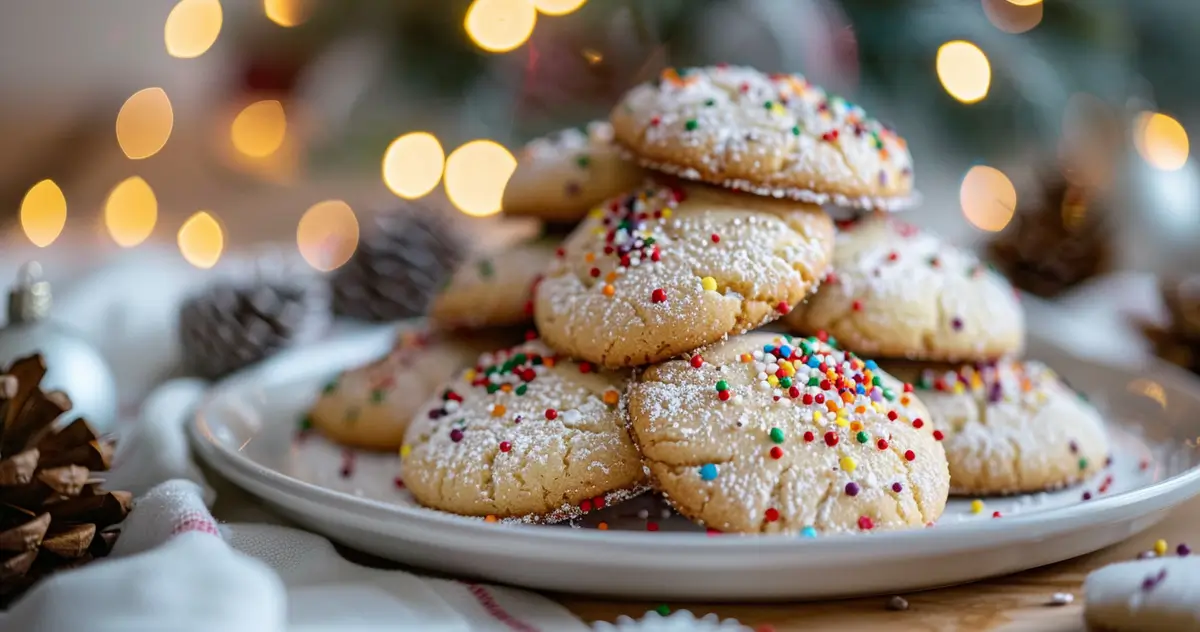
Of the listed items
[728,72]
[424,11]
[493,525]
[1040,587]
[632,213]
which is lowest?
[1040,587]

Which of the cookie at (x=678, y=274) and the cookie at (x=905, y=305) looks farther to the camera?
the cookie at (x=905, y=305)

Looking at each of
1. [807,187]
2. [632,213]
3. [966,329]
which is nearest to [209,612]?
[632,213]

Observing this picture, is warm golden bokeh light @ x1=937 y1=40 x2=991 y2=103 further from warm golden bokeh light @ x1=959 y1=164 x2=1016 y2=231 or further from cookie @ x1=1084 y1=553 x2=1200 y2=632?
cookie @ x1=1084 y1=553 x2=1200 y2=632

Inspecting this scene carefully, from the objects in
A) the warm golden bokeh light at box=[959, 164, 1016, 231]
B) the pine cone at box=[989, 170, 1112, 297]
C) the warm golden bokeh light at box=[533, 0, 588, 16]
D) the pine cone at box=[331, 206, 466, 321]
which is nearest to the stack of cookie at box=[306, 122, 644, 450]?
the pine cone at box=[331, 206, 466, 321]

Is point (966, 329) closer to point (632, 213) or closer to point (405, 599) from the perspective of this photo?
point (632, 213)

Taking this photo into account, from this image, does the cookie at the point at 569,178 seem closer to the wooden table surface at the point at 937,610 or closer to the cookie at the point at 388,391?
the cookie at the point at 388,391

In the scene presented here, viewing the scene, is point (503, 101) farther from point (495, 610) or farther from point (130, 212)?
point (495, 610)

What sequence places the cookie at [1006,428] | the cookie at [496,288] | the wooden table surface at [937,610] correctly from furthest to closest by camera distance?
the cookie at [496,288], the cookie at [1006,428], the wooden table surface at [937,610]

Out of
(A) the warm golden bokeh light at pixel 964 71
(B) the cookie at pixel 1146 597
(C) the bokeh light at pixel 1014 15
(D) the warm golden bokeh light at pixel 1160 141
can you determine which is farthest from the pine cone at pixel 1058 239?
(B) the cookie at pixel 1146 597
